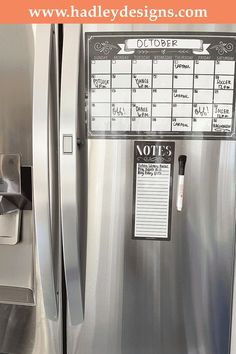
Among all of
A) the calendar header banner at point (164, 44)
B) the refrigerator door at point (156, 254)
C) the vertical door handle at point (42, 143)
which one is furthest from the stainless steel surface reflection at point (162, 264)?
the calendar header banner at point (164, 44)

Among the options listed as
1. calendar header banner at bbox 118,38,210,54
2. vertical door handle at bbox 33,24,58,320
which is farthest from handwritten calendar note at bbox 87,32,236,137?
vertical door handle at bbox 33,24,58,320

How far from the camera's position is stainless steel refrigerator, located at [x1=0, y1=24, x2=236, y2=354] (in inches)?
31.3

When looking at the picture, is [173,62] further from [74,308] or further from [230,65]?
[74,308]

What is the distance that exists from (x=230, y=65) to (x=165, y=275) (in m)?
0.54

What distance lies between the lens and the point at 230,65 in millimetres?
796

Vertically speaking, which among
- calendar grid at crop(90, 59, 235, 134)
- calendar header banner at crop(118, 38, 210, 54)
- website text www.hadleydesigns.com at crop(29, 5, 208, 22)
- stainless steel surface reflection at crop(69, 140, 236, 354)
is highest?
website text www.hadleydesigns.com at crop(29, 5, 208, 22)

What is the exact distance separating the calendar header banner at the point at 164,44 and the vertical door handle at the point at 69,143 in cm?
12

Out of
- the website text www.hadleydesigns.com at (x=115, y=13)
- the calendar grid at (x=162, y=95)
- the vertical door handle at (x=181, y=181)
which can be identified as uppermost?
the website text www.hadleydesigns.com at (x=115, y=13)

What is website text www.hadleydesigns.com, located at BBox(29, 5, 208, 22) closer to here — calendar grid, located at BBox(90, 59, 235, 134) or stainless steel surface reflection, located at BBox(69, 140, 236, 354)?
calendar grid, located at BBox(90, 59, 235, 134)

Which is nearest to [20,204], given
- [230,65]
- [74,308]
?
[74,308]

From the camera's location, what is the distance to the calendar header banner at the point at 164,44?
79 centimetres

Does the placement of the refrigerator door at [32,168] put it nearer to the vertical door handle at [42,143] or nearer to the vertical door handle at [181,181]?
the vertical door handle at [42,143]

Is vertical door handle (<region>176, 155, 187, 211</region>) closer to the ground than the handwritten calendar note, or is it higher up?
closer to the ground

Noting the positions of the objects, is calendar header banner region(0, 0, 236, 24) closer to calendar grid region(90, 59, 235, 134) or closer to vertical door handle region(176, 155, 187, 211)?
calendar grid region(90, 59, 235, 134)
